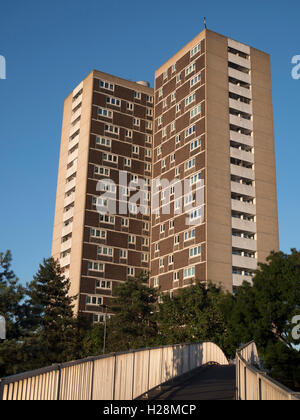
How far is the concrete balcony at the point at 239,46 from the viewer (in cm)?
7944

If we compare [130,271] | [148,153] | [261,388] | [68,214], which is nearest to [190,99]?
[148,153]

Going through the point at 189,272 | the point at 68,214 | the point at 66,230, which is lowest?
the point at 189,272

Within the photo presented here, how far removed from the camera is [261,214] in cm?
7319

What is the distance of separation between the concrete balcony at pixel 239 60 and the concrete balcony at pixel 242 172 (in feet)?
55.6

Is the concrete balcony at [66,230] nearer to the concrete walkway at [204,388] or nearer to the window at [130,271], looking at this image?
the window at [130,271]

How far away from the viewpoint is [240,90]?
78500 mm

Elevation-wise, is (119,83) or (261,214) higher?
(119,83)

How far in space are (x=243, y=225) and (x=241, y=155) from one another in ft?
33.7

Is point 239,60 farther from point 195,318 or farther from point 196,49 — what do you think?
point 195,318

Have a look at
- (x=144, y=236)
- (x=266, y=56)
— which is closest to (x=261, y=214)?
(x=144, y=236)

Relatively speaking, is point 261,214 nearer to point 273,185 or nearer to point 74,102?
point 273,185

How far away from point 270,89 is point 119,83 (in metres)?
24.3

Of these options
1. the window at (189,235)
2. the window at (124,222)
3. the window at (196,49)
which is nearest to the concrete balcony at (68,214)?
the window at (124,222)

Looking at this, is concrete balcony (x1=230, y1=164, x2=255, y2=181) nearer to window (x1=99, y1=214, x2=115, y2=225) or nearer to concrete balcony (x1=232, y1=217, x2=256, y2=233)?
concrete balcony (x1=232, y1=217, x2=256, y2=233)
